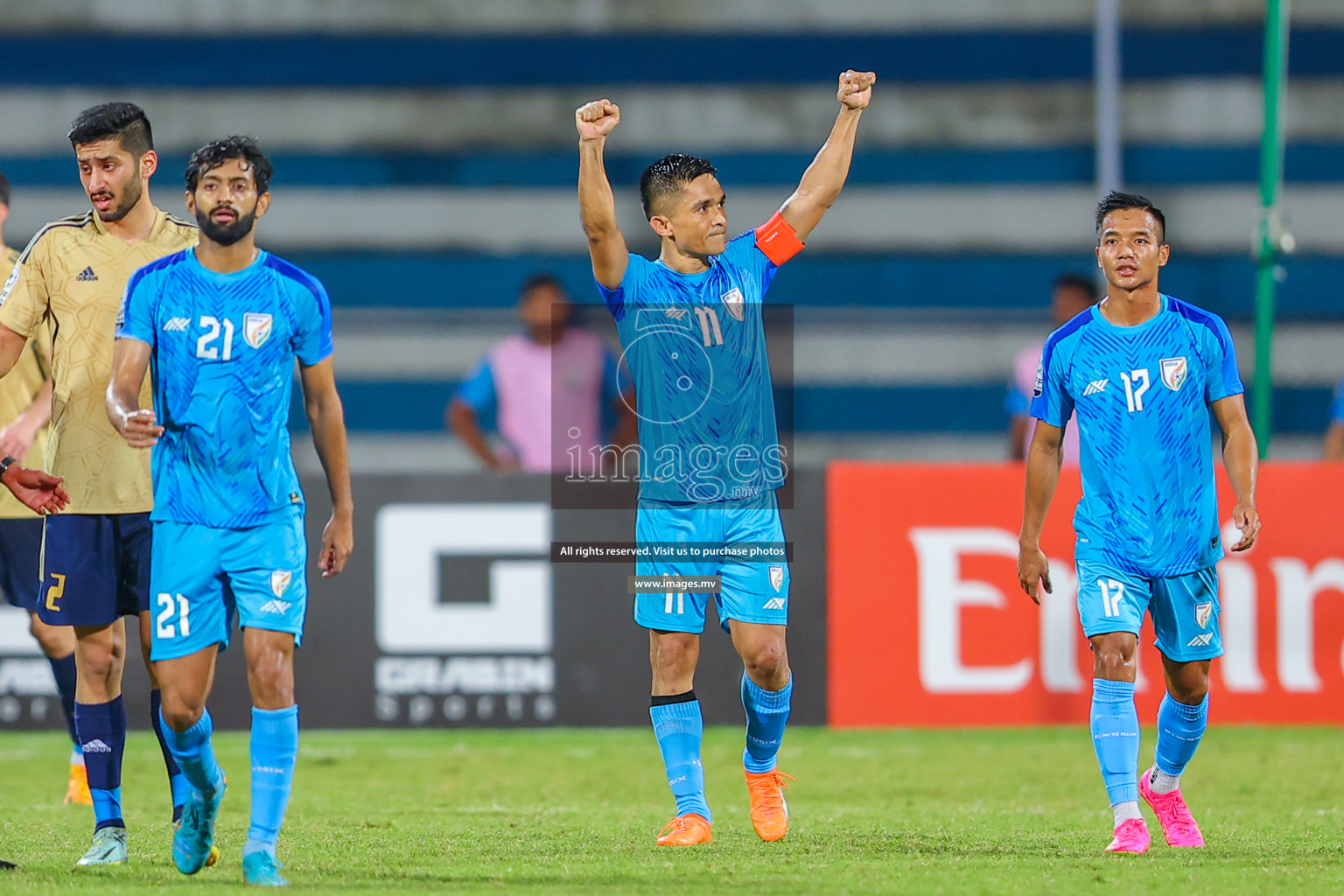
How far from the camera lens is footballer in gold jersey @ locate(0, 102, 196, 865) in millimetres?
5887

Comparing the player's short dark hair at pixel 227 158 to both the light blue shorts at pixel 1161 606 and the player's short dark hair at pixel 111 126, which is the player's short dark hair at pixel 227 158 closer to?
the player's short dark hair at pixel 111 126

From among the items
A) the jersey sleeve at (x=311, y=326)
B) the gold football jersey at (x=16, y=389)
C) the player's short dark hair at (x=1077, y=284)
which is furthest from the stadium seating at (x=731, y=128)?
the jersey sleeve at (x=311, y=326)

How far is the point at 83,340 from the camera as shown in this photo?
5.94 metres

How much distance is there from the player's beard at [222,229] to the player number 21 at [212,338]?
23cm

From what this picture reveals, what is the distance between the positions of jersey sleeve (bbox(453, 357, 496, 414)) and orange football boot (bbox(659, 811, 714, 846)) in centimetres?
531

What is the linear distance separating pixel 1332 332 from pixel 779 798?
9293 mm

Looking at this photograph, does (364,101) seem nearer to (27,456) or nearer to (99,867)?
(27,456)

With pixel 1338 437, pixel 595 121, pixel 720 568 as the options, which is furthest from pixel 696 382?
pixel 1338 437

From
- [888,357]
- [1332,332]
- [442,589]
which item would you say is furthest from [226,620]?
[1332,332]

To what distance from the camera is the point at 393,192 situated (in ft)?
49.2

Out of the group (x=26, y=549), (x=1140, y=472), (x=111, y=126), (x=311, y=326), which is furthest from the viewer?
(x=26, y=549)

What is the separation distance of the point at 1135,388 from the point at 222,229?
3.00 m

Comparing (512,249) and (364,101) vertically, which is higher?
(364,101)

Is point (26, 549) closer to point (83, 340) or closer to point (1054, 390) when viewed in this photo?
point (83, 340)
